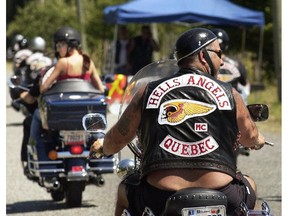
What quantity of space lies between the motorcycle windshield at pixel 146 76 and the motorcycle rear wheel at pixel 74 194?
3.45m

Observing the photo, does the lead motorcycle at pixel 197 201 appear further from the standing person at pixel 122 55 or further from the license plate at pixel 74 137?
the standing person at pixel 122 55

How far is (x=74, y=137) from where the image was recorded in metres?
10.2

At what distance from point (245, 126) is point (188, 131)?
1.31 ft

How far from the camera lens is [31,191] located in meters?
11.9

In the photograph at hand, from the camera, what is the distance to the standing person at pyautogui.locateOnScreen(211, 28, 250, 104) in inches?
497

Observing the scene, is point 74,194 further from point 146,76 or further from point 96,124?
point 96,124

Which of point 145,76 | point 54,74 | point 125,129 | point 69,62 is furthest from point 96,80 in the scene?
point 125,129

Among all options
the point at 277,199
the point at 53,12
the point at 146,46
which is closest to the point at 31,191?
the point at 277,199

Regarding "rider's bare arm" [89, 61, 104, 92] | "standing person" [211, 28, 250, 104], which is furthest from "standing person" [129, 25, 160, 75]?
"rider's bare arm" [89, 61, 104, 92]

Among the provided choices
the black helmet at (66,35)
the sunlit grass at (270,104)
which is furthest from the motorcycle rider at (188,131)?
the sunlit grass at (270,104)

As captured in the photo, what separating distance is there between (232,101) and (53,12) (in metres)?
44.3

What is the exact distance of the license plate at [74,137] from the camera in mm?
10156

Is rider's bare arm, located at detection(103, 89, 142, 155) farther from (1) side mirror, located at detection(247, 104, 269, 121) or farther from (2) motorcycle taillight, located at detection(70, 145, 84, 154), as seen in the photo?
(2) motorcycle taillight, located at detection(70, 145, 84, 154)

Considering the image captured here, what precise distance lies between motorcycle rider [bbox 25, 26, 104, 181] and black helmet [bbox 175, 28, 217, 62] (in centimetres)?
489
